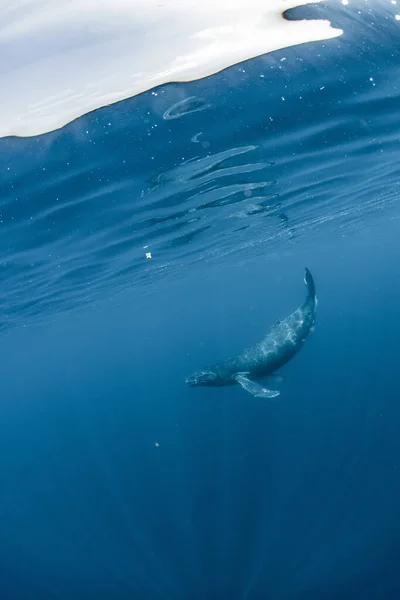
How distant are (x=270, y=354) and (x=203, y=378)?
2.73m

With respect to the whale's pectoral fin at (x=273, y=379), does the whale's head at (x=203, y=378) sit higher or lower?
higher

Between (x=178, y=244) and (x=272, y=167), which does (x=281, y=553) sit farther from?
(x=178, y=244)

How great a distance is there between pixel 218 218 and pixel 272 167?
614 cm

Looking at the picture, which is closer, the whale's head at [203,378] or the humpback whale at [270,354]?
the humpback whale at [270,354]

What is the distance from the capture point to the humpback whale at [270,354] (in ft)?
51.1

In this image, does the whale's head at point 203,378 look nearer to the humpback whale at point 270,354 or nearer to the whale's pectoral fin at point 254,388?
the humpback whale at point 270,354

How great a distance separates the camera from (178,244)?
83.7 feet

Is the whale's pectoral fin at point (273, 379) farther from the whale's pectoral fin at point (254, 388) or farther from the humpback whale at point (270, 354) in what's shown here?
the whale's pectoral fin at point (254, 388)

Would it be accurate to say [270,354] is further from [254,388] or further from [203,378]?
[203,378]

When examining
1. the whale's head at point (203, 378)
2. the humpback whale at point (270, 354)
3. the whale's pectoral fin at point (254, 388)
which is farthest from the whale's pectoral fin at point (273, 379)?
the whale's head at point (203, 378)

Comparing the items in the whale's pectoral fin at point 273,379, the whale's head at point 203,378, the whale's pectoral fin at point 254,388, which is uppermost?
the whale's pectoral fin at point 254,388

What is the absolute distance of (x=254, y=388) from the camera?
1393 centimetres

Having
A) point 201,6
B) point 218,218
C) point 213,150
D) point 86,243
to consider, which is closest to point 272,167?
point 213,150

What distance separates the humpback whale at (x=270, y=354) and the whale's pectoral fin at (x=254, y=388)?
54 millimetres
